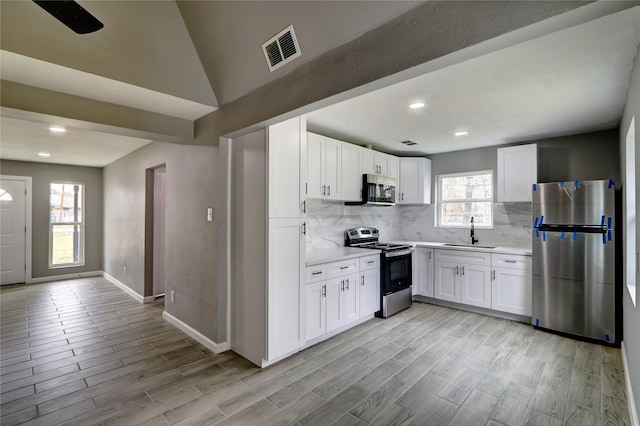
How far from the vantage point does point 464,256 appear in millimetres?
4328

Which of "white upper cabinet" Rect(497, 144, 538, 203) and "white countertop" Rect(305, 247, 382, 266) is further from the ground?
"white upper cabinet" Rect(497, 144, 538, 203)

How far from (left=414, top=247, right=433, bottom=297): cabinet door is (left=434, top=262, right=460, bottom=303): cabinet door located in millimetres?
93

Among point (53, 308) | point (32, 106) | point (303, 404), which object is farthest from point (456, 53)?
point (53, 308)

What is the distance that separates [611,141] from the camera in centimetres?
376

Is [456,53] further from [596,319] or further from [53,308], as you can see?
[53,308]

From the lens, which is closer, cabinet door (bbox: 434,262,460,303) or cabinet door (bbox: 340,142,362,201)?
cabinet door (bbox: 340,142,362,201)

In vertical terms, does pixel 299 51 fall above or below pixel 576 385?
above

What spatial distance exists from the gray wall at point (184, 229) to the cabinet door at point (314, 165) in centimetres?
108

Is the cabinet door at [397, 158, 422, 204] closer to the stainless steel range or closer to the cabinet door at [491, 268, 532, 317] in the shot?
the stainless steel range

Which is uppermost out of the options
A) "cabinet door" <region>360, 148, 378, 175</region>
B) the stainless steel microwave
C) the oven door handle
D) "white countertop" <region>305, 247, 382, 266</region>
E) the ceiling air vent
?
the ceiling air vent

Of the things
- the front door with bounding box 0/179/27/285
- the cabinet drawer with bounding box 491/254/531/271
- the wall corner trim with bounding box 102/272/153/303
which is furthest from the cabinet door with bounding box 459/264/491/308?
the front door with bounding box 0/179/27/285

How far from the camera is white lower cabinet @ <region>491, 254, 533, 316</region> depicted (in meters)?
3.83

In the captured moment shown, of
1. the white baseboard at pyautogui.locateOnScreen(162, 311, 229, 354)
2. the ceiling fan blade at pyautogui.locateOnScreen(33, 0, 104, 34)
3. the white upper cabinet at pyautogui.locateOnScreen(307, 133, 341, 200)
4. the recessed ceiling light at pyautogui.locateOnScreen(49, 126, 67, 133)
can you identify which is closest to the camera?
the ceiling fan blade at pyautogui.locateOnScreen(33, 0, 104, 34)

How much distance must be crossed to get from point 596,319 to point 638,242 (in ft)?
6.98
